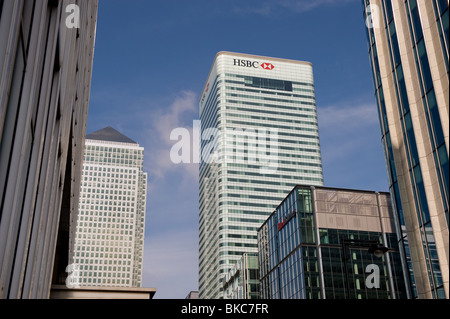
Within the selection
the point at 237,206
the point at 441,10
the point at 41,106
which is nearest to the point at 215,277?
the point at 237,206

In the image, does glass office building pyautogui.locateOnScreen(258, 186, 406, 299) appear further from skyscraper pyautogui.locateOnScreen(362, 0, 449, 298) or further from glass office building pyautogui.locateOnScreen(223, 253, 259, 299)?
skyscraper pyautogui.locateOnScreen(362, 0, 449, 298)

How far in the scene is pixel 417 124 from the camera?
33281mm

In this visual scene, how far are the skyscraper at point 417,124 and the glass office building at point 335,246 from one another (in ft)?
99.4

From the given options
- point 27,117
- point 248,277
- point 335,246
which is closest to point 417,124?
point 27,117

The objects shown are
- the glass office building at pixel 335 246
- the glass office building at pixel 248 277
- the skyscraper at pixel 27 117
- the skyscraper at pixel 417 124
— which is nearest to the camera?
the skyscraper at pixel 27 117

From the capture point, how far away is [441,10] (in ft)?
97.8

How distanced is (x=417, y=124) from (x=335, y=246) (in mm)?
39305

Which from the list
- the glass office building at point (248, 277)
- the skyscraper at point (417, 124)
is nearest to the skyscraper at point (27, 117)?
the skyscraper at point (417, 124)

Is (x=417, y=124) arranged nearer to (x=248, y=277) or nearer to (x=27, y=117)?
(x=27, y=117)

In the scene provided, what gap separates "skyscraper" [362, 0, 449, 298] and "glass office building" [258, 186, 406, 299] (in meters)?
30.3

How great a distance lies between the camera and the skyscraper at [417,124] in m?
30.3

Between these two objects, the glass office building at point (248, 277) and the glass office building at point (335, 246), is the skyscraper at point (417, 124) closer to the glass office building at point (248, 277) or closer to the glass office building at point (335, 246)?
the glass office building at point (335, 246)

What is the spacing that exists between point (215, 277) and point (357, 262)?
12608cm
